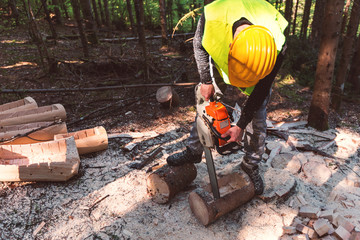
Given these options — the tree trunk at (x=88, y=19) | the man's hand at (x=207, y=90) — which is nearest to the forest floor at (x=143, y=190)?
the man's hand at (x=207, y=90)

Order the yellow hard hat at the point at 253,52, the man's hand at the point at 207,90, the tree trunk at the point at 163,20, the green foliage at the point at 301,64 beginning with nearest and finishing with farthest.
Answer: the yellow hard hat at the point at 253,52, the man's hand at the point at 207,90, the green foliage at the point at 301,64, the tree trunk at the point at 163,20

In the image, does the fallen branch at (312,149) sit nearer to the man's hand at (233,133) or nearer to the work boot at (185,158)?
the work boot at (185,158)

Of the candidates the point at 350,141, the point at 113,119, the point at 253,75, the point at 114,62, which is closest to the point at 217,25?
the point at 253,75

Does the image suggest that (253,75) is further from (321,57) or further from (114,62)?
(114,62)

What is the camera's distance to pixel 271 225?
2.40 meters

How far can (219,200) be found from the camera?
2.38m

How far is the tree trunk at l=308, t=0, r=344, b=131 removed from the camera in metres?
3.91

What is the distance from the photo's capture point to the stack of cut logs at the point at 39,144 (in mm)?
2789

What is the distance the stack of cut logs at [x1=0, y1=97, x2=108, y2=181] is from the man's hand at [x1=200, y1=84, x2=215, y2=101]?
1872 millimetres

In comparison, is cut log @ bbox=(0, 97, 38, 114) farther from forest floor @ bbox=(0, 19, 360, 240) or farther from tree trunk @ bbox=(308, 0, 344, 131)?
tree trunk @ bbox=(308, 0, 344, 131)

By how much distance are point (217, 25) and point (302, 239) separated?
2.13m

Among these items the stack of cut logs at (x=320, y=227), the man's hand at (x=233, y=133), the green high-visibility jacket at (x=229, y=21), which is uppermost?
the green high-visibility jacket at (x=229, y=21)

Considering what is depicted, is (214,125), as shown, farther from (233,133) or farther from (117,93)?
(117,93)

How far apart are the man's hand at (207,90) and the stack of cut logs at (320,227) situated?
1520mm
